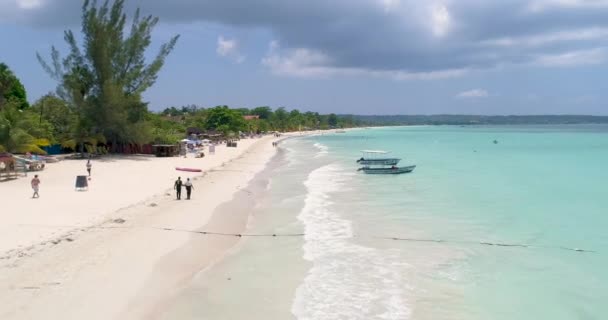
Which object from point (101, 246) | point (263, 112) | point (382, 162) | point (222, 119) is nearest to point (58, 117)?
point (382, 162)

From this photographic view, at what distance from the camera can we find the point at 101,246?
12305 mm

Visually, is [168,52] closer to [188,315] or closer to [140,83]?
[140,83]

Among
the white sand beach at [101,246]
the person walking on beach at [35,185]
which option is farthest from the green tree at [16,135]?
the person walking on beach at [35,185]

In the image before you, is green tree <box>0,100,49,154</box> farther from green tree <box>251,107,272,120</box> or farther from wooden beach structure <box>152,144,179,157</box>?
green tree <box>251,107,272,120</box>

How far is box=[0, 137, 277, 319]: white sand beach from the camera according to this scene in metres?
8.75

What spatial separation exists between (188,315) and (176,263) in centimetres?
324

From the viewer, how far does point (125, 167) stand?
108ft

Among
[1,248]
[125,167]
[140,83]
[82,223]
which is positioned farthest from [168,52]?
[1,248]

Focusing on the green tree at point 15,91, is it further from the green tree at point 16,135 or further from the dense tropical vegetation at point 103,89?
the green tree at point 16,135

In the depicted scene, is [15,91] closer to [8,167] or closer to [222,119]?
[8,167]

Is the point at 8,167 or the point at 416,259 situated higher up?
the point at 8,167

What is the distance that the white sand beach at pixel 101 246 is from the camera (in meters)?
8.75

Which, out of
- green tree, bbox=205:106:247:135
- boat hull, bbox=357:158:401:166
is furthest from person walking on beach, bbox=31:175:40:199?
green tree, bbox=205:106:247:135

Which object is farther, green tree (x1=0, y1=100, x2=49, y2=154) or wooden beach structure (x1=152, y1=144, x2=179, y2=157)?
wooden beach structure (x1=152, y1=144, x2=179, y2=157)
